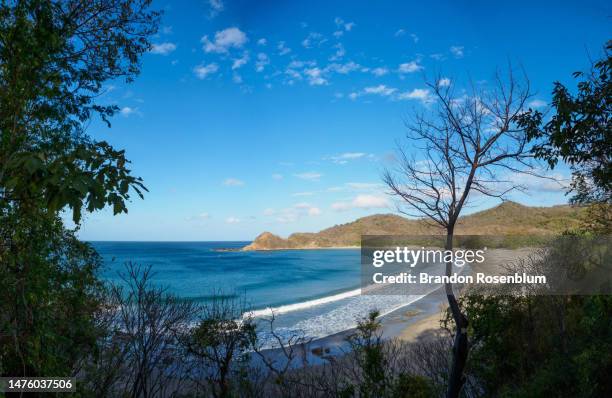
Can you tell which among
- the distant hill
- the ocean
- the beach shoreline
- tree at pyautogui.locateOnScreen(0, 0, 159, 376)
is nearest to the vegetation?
tree at pyautogui.locateOnScreen(0, 0, 159, 376)

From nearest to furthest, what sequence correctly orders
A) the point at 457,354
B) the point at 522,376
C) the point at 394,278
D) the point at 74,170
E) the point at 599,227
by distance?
→ the point at 74,170 < the point at 457,354 < the point at 522,376 < the point at 599,227 < the point at 394,278

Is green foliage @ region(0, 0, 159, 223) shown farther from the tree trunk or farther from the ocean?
the ocean

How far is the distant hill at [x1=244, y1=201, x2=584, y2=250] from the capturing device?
2555cm

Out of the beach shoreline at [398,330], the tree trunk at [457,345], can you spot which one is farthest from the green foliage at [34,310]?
the beach shoreline at [398,330]

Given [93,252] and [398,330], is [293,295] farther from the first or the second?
[93,252]

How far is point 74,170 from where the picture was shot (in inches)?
102

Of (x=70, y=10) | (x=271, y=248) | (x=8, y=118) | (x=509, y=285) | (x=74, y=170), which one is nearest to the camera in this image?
(x=74, y=170)

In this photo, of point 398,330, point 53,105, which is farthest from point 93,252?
point 398,330

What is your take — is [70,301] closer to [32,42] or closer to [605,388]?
[32,42]

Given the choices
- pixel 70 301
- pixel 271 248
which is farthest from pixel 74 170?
pixel 271 248

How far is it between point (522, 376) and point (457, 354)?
3903 mm

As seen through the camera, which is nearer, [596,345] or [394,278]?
[596,345]

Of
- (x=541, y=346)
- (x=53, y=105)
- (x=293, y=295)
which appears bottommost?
(x=293, y=295)

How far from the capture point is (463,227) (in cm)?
3894
